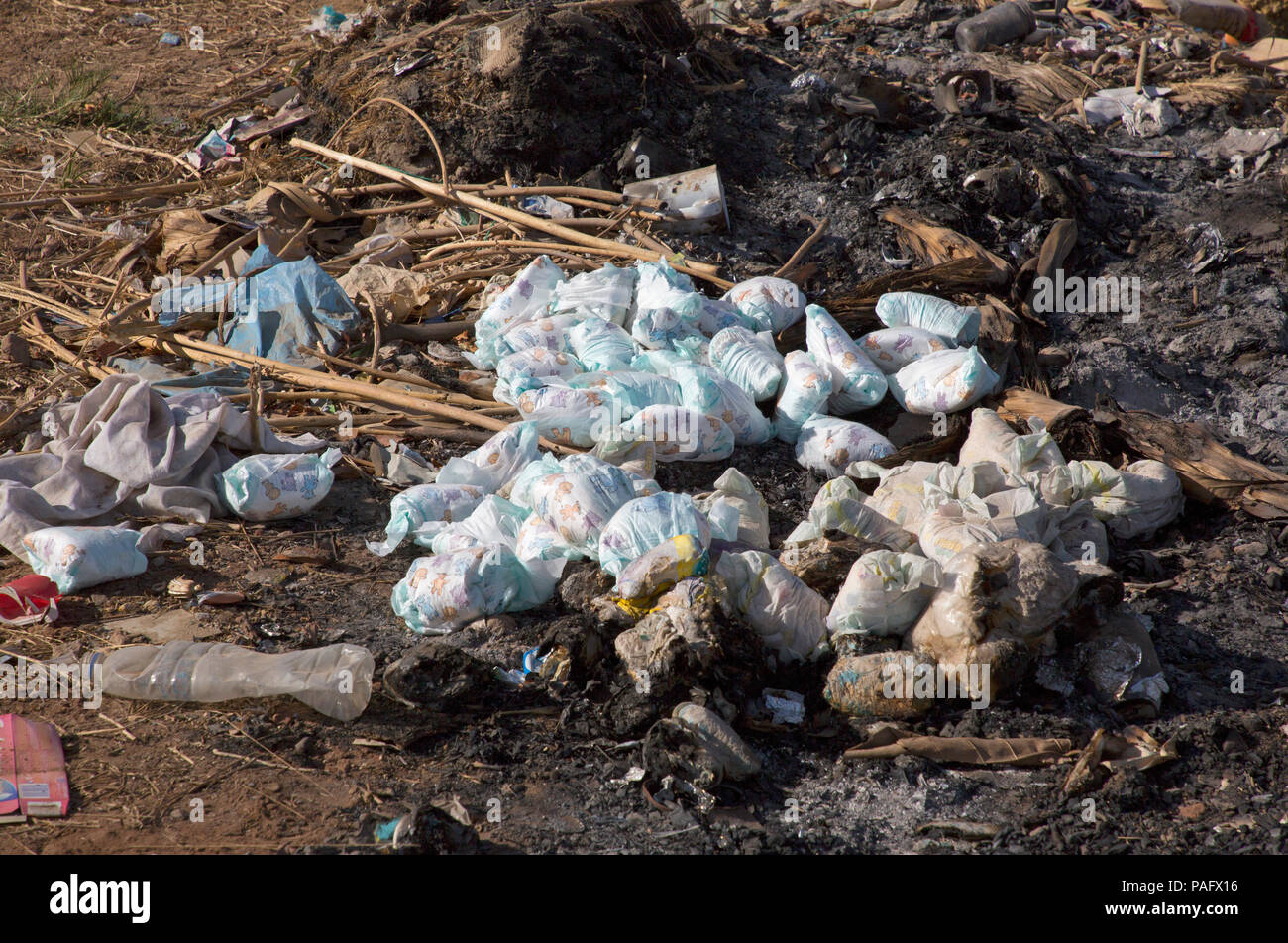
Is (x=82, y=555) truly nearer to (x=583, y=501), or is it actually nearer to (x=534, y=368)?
(x=583, y=501)

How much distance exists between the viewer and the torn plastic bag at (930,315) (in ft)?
14.6

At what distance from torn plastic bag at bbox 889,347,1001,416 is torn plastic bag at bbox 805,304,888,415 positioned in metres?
0.11

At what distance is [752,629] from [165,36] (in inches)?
318

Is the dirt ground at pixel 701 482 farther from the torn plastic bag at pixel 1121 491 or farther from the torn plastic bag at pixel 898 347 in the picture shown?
the torn plastic bag at pixel 898 347

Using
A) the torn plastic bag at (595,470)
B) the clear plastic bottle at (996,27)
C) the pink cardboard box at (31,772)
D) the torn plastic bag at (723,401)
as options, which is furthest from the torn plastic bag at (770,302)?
the clear plastic bottle at (996,27)

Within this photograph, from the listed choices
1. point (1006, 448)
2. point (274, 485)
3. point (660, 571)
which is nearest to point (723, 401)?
point (1006, 448)

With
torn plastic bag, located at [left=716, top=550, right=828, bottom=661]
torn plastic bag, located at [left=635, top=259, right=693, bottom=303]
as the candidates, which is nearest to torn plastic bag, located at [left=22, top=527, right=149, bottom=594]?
torn plastic bag, located at [left=716, top=550, right=828, bottom=661]

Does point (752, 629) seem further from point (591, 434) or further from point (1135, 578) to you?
point (1135, 578)

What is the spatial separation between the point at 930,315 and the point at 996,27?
4.07 m

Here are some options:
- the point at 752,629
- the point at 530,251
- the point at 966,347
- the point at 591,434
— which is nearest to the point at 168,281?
the point at 530,251

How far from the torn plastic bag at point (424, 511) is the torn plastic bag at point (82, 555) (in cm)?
80

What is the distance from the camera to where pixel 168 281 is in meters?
4.86

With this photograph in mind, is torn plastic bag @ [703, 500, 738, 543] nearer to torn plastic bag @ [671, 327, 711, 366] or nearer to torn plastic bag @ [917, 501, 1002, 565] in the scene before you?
torn plastic bag @ [917, 501, 1002, 565]

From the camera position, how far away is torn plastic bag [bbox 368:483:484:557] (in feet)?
11.1
